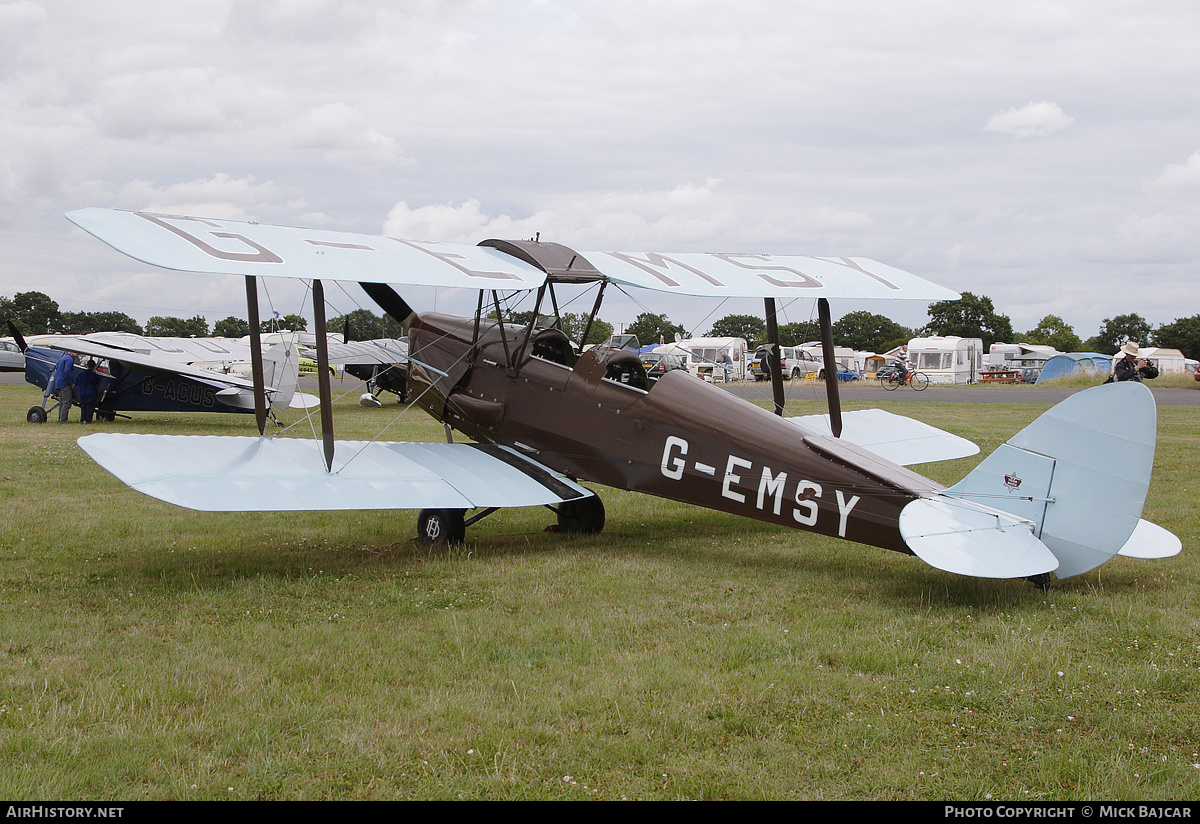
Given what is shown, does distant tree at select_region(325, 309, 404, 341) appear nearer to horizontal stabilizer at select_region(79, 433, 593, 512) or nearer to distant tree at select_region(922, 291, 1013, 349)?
horizontal stabilizer at select_region(79, 433, 593, 512)

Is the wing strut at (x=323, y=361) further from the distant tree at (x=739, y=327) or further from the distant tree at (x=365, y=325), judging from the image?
the distant tree at (x=739, y=327)

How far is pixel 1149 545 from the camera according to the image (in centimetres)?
505

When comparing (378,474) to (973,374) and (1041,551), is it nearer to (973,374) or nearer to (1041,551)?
(1041,551)

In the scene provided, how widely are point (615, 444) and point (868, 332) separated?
7158cm

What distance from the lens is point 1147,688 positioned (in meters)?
4.01

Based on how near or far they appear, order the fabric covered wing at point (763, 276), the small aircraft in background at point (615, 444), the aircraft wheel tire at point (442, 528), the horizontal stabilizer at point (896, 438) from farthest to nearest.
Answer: the horizontal stabilizer at point (896, 438) < the fabric covered wing at point (763, 276) < the aircraft wheel tire at point (442, 528) < the small aircraft in background at point (615, 444)

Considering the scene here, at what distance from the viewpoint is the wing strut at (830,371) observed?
813cm

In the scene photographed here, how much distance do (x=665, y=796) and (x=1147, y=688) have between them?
2.36 m

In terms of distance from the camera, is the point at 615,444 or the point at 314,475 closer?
the point at 314,475

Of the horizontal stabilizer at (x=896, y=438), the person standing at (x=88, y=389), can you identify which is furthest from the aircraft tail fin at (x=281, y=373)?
the horizontal stabilizer at (x=896, y=438)

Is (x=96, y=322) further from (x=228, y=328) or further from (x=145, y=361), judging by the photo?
(x=145, y=361)

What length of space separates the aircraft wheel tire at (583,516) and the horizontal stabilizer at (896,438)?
192 cm

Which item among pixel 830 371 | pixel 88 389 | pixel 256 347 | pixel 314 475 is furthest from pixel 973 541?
pixel 88 389
